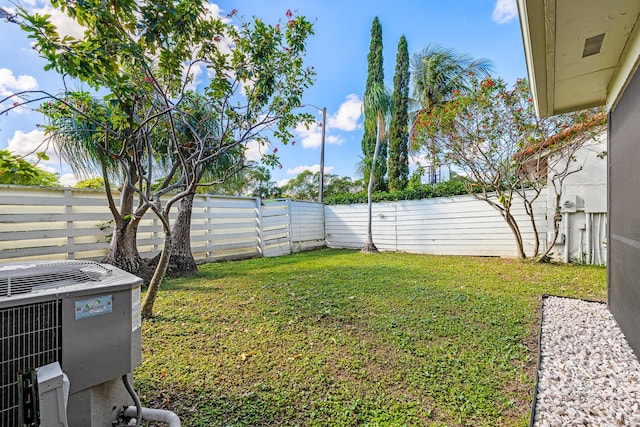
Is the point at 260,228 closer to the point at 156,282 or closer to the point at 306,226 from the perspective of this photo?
the point at 306,226

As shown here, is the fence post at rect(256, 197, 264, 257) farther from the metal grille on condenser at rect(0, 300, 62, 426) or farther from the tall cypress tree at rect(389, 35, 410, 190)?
the metal grille on condenser at rect(0, 300, 62, 426)

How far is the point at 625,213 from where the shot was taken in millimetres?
2352

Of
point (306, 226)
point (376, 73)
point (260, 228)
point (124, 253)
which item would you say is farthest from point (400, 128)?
point (124, 253)

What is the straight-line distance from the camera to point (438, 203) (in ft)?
23.6

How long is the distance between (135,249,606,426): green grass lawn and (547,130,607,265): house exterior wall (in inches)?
51.5

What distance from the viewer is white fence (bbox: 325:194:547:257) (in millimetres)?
6289

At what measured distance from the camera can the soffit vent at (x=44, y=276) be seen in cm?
103

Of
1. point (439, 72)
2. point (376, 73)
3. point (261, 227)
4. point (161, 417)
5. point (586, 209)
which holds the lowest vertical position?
point (161, 417)

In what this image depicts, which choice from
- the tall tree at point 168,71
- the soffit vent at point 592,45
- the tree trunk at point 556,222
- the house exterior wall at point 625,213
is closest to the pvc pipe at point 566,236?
the tree trunk at point 556,222

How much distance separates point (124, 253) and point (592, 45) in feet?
18.6

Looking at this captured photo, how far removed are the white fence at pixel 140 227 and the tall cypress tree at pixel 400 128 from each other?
330cm

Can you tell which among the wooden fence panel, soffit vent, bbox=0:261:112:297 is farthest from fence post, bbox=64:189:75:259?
the wooden fence panel

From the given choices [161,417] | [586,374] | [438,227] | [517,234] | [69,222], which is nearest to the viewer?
[161,417]

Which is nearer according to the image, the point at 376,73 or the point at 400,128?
the point at 376,73
